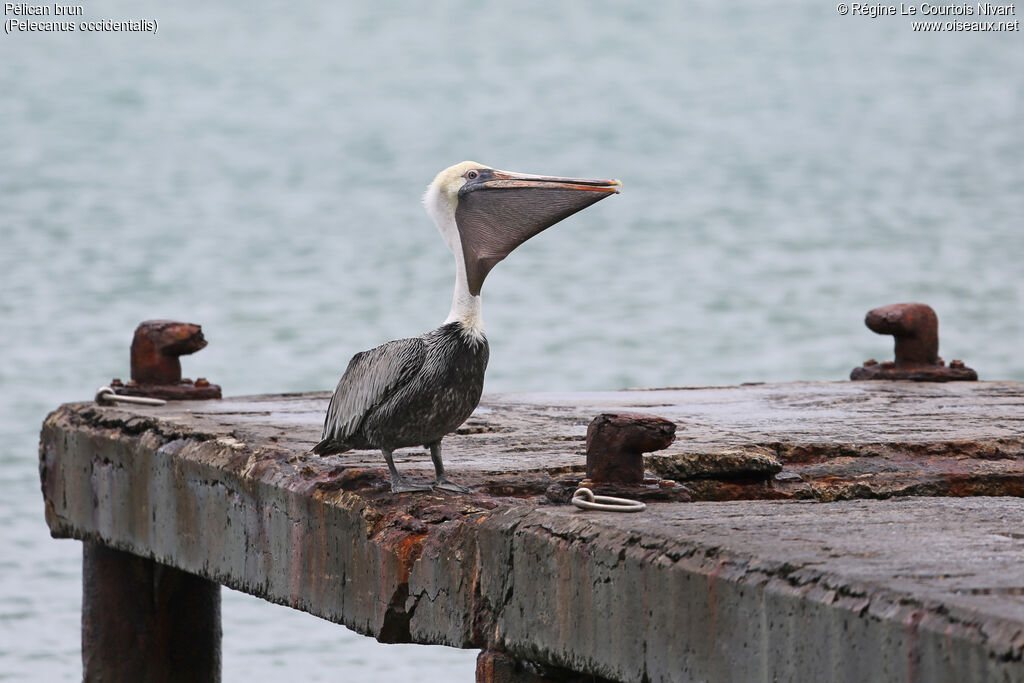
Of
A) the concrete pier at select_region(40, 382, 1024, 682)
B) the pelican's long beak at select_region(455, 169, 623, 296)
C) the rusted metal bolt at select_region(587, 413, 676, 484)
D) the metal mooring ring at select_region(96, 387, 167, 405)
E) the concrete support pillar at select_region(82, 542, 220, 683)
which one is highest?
the pelican's long beak at select_region(455, 169, 623, 296)

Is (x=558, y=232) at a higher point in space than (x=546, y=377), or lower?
higher

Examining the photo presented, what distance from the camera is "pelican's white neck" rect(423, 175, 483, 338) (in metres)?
5.32

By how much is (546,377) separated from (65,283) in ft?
24.2

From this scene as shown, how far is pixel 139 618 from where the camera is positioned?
809 centimetres

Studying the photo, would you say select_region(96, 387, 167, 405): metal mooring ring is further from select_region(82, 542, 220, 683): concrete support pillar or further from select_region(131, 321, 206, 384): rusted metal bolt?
select_region(82, 542, 220, 683): concrete support pillar

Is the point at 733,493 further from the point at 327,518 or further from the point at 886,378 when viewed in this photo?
the point at 886,378

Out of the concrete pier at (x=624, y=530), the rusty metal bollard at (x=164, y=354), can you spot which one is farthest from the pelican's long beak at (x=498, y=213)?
the rusty metal bollard at (x=164, y=354)

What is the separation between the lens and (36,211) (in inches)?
1129

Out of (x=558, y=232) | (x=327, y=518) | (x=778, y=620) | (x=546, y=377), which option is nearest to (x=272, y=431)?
(x=327, y=518)

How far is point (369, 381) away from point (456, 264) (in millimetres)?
420

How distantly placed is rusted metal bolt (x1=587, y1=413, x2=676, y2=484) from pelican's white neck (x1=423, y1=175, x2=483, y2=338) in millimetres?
558

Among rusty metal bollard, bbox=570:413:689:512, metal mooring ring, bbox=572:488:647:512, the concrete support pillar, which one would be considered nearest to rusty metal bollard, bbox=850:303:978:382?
the concrete support pillar

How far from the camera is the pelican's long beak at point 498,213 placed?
17.5 ft

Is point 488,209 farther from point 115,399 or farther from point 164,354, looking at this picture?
point 164,354
